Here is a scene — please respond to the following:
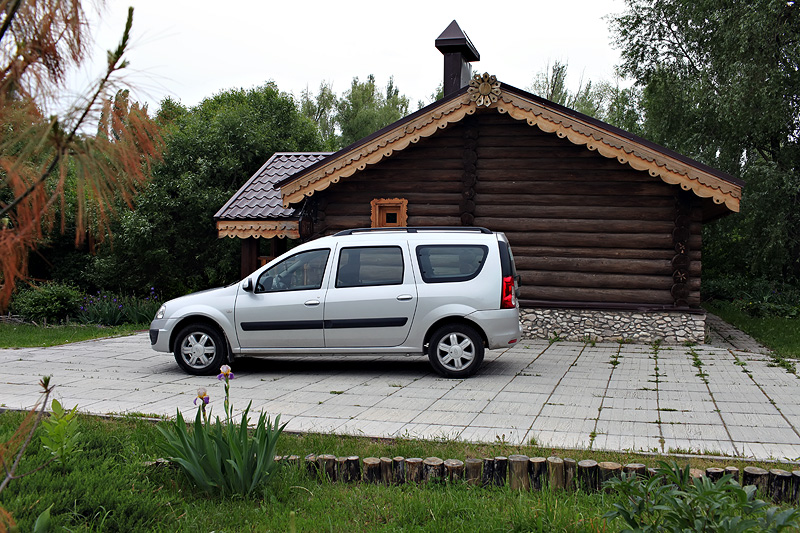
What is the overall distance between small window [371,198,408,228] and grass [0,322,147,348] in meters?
5.76

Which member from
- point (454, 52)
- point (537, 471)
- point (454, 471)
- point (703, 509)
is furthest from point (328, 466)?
point (454, 52)

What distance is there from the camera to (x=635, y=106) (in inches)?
1175

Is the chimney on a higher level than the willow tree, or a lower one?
higher

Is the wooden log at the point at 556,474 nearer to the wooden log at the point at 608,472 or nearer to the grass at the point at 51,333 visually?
the wooden log at the point at 608,472

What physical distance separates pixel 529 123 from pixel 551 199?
162 cm

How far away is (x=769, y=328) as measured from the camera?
51.4 feet

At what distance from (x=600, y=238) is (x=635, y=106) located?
18.5 metres

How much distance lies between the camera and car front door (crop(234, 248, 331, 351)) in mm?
9453

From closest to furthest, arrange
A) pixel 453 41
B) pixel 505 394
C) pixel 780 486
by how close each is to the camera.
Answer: pixel 780 486 < pixel 505 394 < pixel 453 41

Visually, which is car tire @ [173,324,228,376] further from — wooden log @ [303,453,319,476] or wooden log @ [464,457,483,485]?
wooden log @ [464,457,483,485]

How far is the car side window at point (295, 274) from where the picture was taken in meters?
9.65

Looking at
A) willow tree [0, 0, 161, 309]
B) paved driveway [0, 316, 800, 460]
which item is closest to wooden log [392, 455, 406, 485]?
paved driveway [0, 316, 800, 460]

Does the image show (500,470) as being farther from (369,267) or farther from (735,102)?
(735,102)

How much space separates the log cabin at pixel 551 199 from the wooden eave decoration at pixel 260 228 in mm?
91
